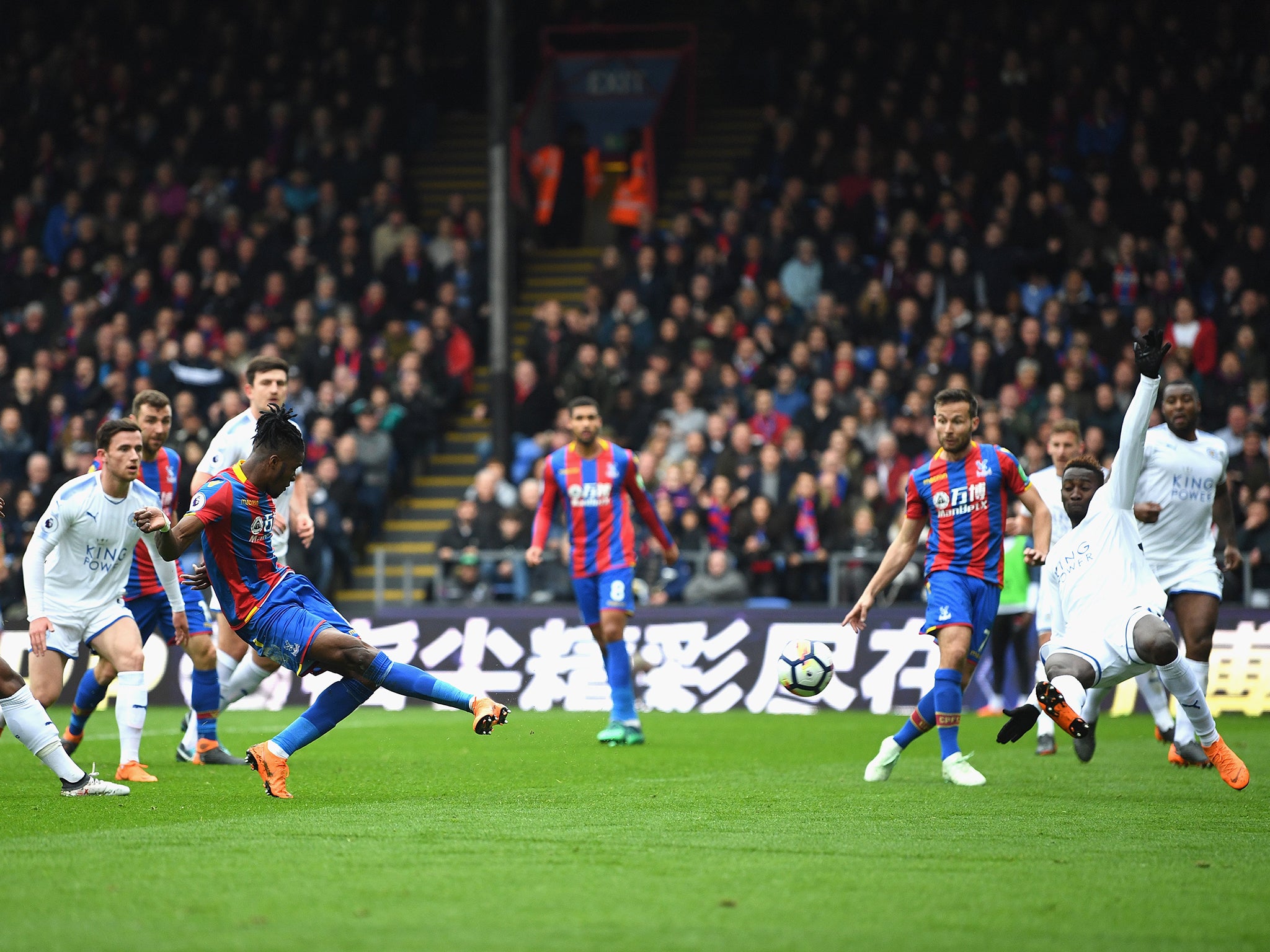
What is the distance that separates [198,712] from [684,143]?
1751 centimetres

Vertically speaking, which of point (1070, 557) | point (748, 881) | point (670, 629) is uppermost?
point (1070, 557)

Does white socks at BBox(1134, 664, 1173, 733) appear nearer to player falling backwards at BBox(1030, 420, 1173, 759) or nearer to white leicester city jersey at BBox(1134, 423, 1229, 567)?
player falling backwards at BBox(1030, 420, 1173, 759)

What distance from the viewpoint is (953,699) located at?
9156mm

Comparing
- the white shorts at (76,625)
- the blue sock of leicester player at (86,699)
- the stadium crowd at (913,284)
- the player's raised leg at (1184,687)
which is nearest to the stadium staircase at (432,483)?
the stadium crowd at (913,284)

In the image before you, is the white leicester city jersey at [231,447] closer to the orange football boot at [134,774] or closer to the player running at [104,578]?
the player running at [104,578]

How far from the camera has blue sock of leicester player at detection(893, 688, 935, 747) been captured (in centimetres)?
927

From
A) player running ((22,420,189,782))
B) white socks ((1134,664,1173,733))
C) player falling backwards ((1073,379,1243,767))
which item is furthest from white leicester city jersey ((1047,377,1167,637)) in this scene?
player running ((22,420,189,782))

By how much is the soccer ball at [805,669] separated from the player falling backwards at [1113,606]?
1312 mm

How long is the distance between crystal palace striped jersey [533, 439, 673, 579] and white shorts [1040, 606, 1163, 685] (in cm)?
432

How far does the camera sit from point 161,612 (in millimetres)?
10625

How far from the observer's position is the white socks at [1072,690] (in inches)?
307

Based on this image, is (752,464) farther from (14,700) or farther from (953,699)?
(14,700)

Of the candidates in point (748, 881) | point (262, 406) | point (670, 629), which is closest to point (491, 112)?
point (670, 629)

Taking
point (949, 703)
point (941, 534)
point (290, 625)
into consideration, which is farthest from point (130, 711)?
point (941, 534)
